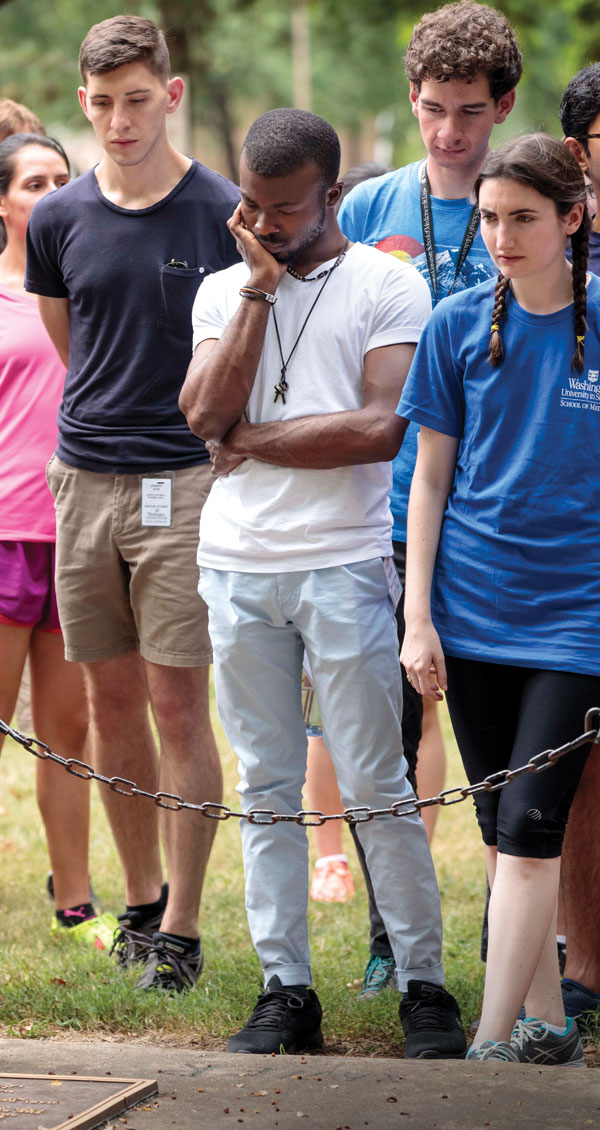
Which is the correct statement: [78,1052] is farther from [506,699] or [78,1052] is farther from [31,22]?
[31,22]

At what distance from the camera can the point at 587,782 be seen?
3.76 metres

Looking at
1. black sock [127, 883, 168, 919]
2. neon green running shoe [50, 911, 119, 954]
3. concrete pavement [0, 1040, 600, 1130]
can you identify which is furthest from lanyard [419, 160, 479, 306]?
neon green running shoe [50, 911, 119, 954]

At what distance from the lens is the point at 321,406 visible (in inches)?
141

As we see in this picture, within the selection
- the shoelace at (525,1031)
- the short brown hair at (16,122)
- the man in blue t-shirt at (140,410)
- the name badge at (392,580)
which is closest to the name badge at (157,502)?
the man in blue t-shirt at (140,410)

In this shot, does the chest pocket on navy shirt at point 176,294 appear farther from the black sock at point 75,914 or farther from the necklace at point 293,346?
the black sock at point 75,914

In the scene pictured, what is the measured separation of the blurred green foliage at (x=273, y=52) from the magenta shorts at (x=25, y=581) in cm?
512

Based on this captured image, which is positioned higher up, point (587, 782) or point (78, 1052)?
point (587, 782)

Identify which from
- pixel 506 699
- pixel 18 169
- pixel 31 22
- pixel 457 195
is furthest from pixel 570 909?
pixel 31 22

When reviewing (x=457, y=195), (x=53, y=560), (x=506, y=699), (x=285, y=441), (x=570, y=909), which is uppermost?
(x=457, y=195)

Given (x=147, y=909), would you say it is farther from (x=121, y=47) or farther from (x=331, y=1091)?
(x=121, y=47)

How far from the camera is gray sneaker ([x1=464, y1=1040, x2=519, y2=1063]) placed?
3316mm

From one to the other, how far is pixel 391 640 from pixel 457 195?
1.30 metres

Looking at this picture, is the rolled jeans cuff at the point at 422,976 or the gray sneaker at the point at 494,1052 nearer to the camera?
the gray sneaker at the point at 494,1052

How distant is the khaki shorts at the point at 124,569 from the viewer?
4191 millimetres
